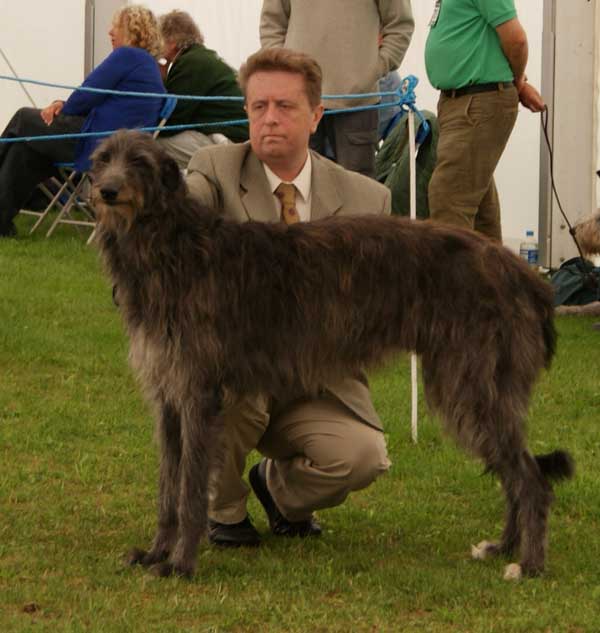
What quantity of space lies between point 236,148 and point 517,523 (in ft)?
5.20

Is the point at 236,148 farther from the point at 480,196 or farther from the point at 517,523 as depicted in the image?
the point at 480,196

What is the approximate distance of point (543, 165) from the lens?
10.7 meters

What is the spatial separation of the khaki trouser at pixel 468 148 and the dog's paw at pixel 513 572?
12.0 ft

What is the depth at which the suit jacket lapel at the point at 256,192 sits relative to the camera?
15.7 feet

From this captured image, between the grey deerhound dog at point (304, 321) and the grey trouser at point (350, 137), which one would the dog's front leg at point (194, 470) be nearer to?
the grey deerhound dog at point (304, 321)

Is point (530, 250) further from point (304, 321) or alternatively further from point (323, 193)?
point (304, 321)

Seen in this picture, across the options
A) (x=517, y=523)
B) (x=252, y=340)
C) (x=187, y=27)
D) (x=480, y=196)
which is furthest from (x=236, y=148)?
(x=187, y=27)

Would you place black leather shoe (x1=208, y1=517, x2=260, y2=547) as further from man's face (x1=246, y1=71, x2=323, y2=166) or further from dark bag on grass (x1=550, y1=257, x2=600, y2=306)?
dark bag on grass (x1=550, y1=257, x2=600, y2=306)

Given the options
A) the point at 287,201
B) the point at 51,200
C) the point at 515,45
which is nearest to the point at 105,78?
the point at 51,200

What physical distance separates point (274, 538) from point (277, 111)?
60.7 inches

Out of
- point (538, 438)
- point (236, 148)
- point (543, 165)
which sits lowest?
point (538, 438)

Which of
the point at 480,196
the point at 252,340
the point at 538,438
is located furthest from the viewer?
the point at 480,196

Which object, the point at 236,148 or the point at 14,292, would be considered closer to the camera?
the point at 236,148

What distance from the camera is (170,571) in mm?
4414
